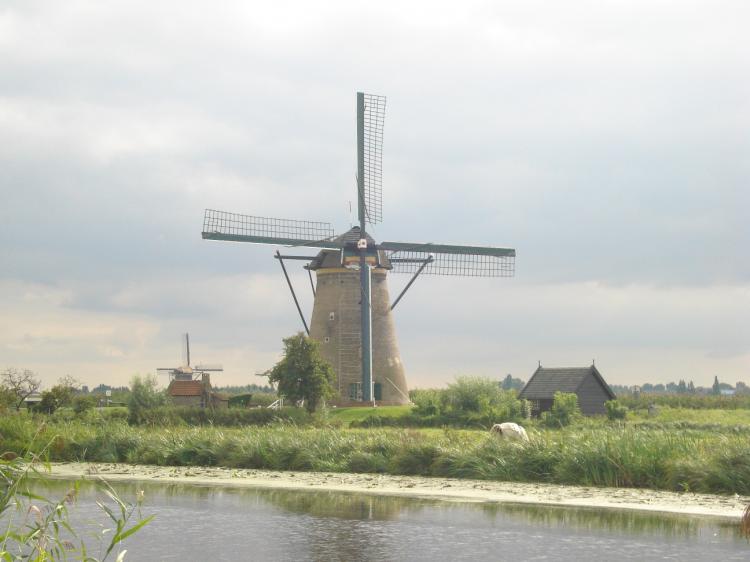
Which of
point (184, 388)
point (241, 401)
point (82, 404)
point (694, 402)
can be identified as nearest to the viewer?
point (82, 404)

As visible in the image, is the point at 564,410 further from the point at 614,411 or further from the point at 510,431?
the point at 510,431

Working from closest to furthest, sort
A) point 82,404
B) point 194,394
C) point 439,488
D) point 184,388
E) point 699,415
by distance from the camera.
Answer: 1. point 439,488
2. point 82,404
3. point 699,415
4. point 194,394
5. point 184,388

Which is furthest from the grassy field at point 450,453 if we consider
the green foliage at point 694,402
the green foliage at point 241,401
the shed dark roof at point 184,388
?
the green foliage at point 694,402

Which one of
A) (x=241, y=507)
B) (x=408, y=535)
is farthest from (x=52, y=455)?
(x=408, y=535)

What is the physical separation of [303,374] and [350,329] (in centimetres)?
358

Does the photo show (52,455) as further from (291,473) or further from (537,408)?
(537,408)

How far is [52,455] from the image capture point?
26.1m

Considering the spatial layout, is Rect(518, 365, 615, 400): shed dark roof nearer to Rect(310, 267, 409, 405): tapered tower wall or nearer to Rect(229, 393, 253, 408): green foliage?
Rect(310, 267, 409, 405): tapered tower wall

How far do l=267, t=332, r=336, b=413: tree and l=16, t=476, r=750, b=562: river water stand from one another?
2316 cm

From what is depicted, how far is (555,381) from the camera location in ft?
147

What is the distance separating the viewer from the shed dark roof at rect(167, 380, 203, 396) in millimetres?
49625

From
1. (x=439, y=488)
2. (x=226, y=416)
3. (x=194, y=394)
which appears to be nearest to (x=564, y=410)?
(x=226, y=416)

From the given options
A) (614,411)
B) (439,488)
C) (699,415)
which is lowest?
(439,488)

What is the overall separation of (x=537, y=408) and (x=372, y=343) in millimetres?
8054
